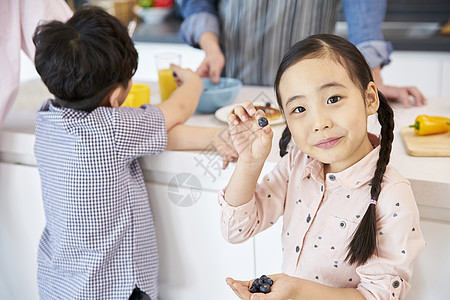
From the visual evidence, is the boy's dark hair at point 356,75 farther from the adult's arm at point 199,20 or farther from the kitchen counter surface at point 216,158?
the adult's arm at point 199,20

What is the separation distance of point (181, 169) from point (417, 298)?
572mm

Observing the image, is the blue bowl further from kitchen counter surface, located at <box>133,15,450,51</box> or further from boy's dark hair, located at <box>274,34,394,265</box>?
kitchen counter surface, located at <box>133,15,450,51</box>

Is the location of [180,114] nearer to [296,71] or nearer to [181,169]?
[181,169]

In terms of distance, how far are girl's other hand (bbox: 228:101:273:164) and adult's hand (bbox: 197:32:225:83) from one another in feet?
2.30

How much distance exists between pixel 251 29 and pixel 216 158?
2.48 feet

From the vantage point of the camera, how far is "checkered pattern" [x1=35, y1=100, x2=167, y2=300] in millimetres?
1191

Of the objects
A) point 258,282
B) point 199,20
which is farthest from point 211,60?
point 258,282

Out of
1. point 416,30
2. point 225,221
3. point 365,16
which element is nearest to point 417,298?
point 225,221

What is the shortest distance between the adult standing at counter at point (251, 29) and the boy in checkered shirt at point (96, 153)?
447 millimetres

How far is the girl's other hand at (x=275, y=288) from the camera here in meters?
0.82

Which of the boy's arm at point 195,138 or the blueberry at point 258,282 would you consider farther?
the boy's arm at point 195,138

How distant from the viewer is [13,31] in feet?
→ 4.54

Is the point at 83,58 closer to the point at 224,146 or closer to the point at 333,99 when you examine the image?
the point at 224,146

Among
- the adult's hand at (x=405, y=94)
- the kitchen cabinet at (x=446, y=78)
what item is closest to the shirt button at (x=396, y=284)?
the adult's hand at (x=405, y=94)
